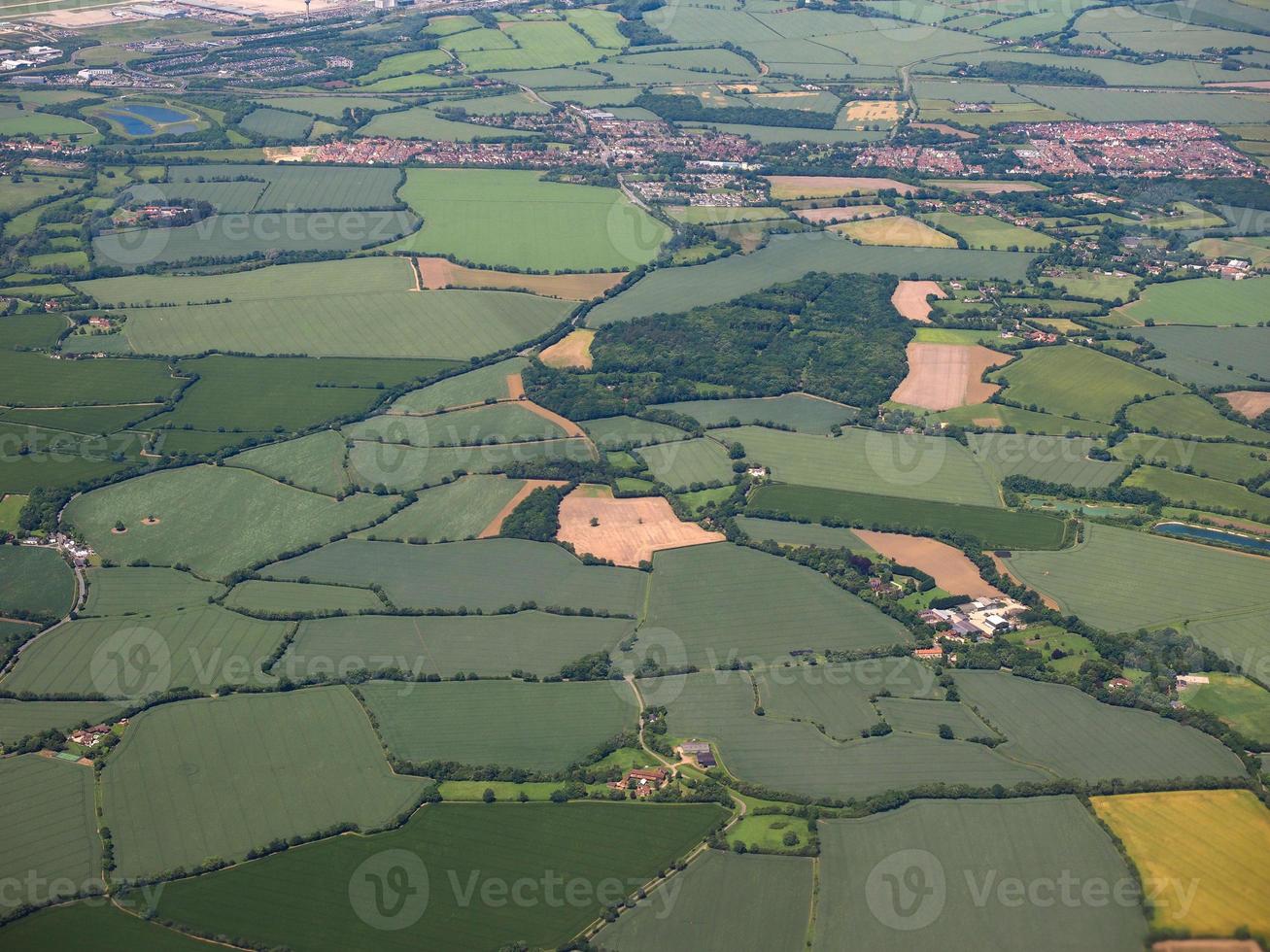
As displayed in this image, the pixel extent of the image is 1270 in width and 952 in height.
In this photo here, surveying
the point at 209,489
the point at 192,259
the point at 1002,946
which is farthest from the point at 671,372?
the point at 1002,946

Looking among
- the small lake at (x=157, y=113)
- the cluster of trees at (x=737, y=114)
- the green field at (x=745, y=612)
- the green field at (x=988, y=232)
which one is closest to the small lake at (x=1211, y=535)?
the green field at (x=745, y=612)

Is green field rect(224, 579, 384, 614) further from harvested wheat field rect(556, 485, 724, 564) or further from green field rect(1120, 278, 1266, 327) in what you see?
green field rect(1120, 278, 1266, 327)

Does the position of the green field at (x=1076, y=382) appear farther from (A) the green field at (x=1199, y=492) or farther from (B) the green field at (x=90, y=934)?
(B) the green field at (x=90, y=934)

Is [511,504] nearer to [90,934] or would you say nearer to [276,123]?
[90,934]

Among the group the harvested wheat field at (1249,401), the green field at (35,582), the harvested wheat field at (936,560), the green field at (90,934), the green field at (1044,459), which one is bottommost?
the green field at (35,582)

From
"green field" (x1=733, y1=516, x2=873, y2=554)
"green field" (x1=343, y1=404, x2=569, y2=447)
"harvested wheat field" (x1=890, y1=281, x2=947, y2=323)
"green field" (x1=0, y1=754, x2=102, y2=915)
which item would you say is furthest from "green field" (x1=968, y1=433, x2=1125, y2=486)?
"green field" (x1=0, y1=754, x2=102, y2=915)
